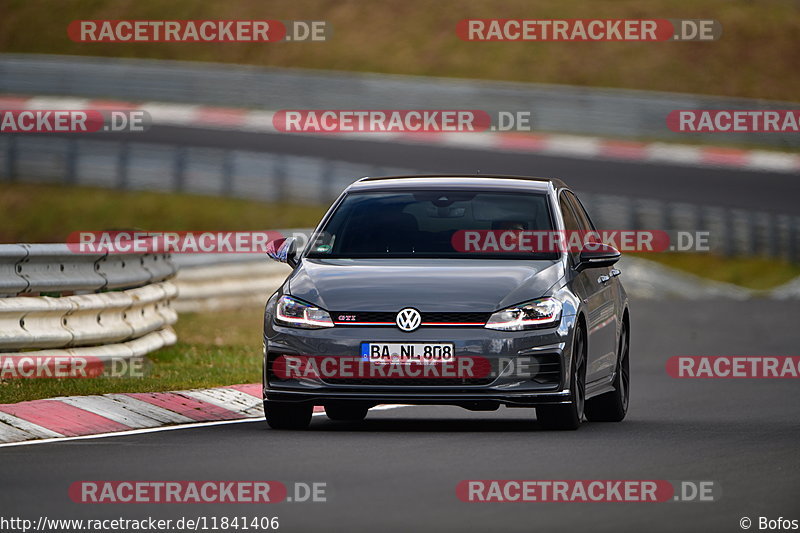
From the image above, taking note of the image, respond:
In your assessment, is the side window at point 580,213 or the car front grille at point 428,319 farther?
the side window at point 580,213

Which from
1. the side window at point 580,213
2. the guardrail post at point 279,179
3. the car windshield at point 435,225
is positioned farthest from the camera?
the guardrail post at point 279,179

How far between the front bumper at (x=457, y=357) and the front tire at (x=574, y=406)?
0.51 ft

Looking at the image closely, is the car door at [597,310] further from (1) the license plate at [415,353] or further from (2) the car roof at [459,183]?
(1) the license plate at [415,353]

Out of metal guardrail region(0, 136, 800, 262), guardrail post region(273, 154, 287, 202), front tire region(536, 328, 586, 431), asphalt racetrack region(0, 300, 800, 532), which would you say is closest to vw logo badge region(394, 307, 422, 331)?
asphalt racetrack region(0, 300, 800, 532)

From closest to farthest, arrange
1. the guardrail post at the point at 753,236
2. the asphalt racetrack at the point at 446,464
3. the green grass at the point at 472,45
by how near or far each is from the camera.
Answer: the asphalt racetrack at the point at 446,464 < the guardrail post at the point at 753,236 < the green grass at the point at 472,45

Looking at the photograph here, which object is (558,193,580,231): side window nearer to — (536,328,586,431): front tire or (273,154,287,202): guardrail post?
(536,328,586,431): front tire

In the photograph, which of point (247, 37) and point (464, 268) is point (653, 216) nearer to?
point (464, 268)

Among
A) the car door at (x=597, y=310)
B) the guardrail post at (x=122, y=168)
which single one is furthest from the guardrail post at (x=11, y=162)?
the car door at (x=597, y=310)

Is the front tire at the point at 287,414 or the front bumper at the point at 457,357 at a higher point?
the front bumper at the point at 457,357

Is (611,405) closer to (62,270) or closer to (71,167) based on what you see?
(62,270)

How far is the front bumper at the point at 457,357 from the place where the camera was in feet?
36.4

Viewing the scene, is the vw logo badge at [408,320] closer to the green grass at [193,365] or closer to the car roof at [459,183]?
the car roof at [459,183]

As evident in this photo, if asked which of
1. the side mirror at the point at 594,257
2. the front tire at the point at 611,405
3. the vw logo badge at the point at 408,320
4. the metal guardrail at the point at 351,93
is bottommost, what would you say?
the front tire at the point at 611,405

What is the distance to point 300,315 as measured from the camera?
1133cm
